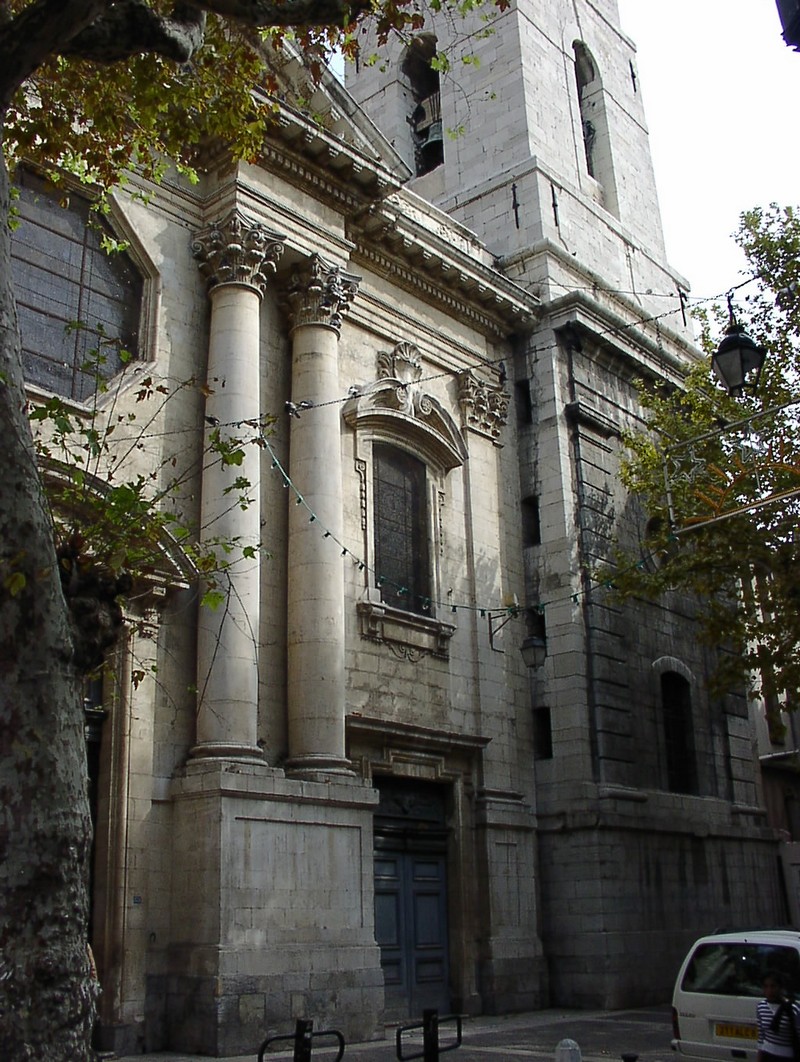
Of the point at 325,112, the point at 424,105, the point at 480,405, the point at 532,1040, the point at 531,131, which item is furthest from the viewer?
the point at 424,105

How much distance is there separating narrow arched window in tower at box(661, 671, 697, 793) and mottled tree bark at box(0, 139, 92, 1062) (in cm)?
1657

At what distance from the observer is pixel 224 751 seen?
1388 cm

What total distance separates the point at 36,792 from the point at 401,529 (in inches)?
497

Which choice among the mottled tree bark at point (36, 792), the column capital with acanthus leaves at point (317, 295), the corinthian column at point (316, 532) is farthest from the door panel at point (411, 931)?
the mottled tree bark at point (36, 792)

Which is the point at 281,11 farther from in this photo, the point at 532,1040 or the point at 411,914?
the point at 411,914

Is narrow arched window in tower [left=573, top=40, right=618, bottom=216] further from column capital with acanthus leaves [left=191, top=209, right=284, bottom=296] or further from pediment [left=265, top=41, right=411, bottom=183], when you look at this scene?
column capital with acanthus leaves [left=191, top=209, right=284, bottom=296]

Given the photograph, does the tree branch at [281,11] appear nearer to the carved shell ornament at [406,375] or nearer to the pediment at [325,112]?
the pediment at [325,112]

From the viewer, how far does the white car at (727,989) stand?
1035cm

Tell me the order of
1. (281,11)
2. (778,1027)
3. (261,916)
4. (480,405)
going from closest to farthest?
(778,1027) → (281,11) → (261,916) → (480,405)

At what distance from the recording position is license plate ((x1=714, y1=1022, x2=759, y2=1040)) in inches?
404

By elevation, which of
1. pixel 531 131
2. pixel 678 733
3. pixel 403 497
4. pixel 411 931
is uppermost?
pixel 531 131

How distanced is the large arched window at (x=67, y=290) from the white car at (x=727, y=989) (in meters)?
9.83

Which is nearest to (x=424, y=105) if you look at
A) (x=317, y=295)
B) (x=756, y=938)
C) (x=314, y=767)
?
(x=317, y=295)

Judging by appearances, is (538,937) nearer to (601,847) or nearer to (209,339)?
(601,847)
